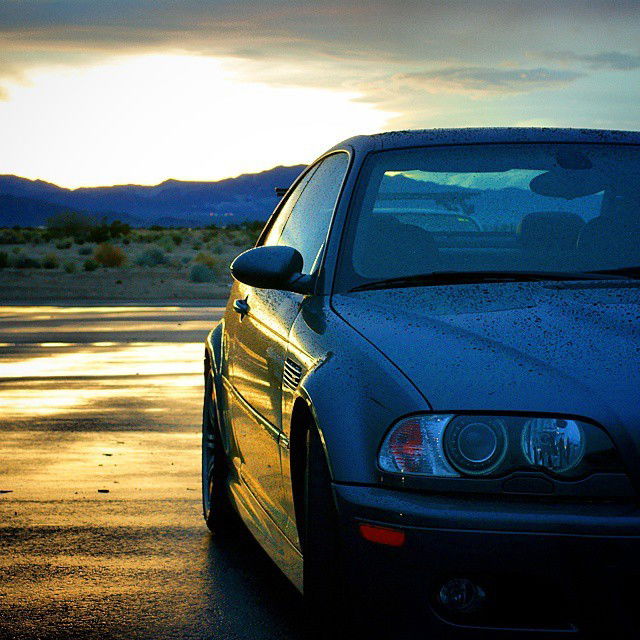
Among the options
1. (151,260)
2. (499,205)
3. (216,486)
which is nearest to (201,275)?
Result: (151,260)

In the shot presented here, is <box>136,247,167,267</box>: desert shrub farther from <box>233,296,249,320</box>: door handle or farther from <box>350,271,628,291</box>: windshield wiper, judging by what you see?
<box>350,271,628,291</box>: windshield wiper

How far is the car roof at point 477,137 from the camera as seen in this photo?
198 inches

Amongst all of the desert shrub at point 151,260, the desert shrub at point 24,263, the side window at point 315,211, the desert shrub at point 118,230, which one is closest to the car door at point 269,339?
the side window at point 315,211

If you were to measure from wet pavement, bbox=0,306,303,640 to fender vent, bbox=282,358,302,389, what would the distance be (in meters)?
0.93

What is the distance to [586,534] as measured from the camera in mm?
3053

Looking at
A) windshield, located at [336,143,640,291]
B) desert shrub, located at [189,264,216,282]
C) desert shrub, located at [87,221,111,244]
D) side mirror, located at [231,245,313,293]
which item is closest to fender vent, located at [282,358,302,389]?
side mirror, located at [231,245,313,293]

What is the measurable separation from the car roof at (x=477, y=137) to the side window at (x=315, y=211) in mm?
124

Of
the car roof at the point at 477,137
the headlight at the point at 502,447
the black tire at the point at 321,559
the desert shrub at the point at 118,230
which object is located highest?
the car roof at the point at 477,137

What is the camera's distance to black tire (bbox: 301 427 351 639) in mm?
3428

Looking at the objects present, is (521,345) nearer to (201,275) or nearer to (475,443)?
(475,443)

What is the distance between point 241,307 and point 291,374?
5.27 ft

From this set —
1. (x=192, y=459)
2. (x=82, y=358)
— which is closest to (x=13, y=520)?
(x=192, y=459)

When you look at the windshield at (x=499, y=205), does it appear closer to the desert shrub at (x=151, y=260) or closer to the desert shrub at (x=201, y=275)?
the desert shrub at (x=201, y=275)

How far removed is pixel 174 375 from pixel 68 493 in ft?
20.7
